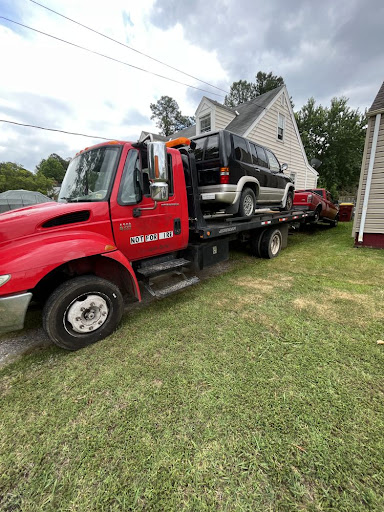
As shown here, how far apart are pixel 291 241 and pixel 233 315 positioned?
6168 mm

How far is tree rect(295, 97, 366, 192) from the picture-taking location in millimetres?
24250

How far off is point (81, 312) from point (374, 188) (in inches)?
319

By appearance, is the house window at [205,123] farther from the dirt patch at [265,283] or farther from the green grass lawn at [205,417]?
the green grass lawn at [205,417]

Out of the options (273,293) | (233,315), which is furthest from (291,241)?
(233,315)

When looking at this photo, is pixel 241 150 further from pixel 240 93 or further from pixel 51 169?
pixel 51 169

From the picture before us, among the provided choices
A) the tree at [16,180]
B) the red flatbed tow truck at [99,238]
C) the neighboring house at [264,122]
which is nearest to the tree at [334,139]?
the neighboring house at [264,122]

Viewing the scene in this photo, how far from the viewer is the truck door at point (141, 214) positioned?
291cm

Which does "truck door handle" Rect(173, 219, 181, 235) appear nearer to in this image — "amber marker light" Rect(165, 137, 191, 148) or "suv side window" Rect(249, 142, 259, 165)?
"amber marker light" Rect(165, 137, 191, 148)

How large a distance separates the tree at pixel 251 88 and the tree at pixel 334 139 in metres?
8.19

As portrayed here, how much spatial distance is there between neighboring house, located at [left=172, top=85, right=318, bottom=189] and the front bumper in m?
12.3

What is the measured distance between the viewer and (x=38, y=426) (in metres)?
1.73

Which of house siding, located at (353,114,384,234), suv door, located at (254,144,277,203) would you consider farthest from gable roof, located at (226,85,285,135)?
suv door, located at (254,144,277,203)

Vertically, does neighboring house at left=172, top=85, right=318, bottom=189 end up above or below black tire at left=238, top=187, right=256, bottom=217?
above

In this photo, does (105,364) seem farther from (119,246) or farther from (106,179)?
(106,179)
